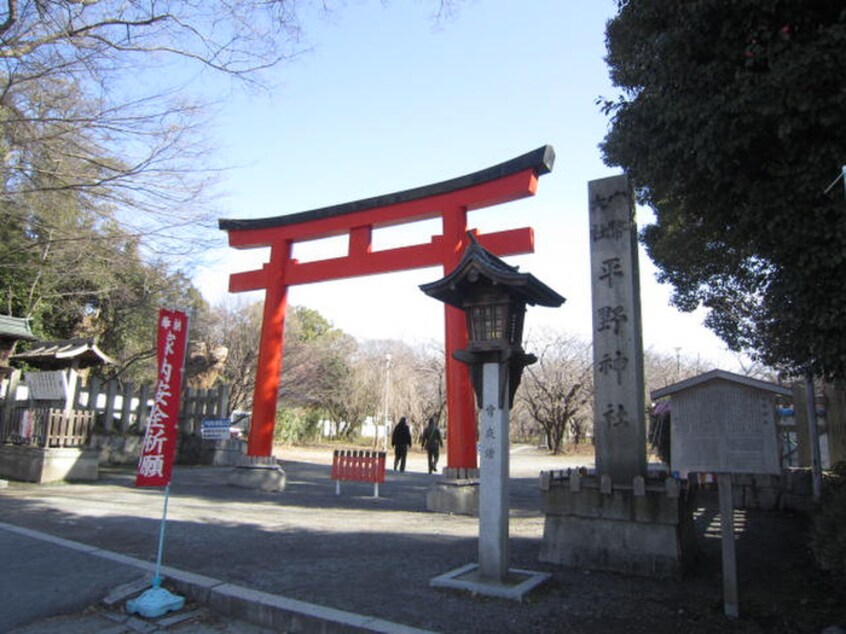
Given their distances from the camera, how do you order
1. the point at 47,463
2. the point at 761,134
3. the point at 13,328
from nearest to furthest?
1. the point at 761,134
2. the point at 47,463
3. the point at 13,328

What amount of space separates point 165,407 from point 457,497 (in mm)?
5954

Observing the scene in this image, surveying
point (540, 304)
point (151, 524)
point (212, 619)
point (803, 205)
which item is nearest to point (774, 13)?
point (803, 205)

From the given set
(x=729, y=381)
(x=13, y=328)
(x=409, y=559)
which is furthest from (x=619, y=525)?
(x=13, y=328)

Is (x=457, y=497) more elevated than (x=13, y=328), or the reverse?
(x=13, y=328)

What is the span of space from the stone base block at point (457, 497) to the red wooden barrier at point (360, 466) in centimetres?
200

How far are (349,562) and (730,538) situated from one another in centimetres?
374

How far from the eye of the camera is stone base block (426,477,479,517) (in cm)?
995

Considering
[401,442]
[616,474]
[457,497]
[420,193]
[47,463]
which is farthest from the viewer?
[401,442]

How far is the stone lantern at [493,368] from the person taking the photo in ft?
17.3

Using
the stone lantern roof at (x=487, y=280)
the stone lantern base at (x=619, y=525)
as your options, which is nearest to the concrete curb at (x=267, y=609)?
the stone lantern base at (x=619, y=525)

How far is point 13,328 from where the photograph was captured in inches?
541

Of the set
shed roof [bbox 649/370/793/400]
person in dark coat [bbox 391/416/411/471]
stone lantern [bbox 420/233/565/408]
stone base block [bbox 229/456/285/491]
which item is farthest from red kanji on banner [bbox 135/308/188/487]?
person in dark coat [bbox 391/416/411/471]

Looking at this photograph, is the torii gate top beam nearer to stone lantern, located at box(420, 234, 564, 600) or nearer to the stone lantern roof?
the stone lantern roof

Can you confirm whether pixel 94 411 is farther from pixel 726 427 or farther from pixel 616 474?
pixel 726 427
